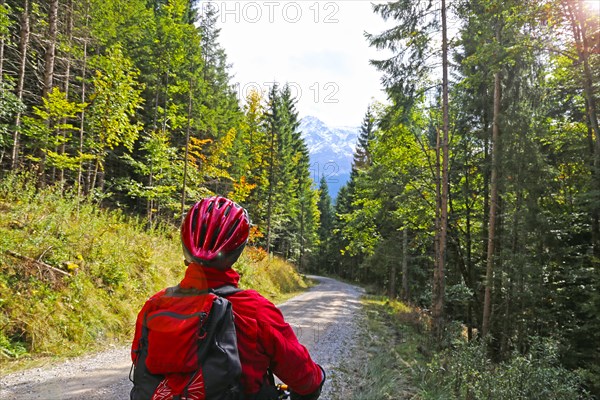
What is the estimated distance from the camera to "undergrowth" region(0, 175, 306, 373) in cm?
674

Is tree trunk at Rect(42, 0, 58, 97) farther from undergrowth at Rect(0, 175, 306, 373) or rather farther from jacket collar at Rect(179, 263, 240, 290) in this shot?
jacket collar at Rect(179, 263, 240, 290)

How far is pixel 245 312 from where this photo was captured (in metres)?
1.67

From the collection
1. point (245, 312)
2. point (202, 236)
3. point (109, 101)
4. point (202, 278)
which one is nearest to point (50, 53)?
point (109, 101)

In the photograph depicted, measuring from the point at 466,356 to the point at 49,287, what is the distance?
8480mm

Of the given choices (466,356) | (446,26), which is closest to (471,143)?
(446,26)

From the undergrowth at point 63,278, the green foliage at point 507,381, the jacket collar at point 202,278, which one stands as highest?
the jacket collar at point 202,278

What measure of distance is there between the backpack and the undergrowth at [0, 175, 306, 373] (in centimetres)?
608

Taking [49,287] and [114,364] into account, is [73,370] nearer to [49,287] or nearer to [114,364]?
[114,364]

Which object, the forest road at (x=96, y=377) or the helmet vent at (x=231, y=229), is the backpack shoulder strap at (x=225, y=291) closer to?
the helmet vent at (x=231, y=229)

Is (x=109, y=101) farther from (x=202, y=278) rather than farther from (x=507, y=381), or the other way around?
(x=507, y=381)

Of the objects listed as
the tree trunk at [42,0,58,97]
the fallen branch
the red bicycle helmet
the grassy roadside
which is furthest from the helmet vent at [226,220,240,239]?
the tree trunk at [42,0,58,97]

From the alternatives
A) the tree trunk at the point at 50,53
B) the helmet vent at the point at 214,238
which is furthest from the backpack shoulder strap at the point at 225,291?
the tree trunk at the point at 50,53

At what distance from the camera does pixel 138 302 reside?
31.8 feet

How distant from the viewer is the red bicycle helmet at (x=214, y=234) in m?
1.71
